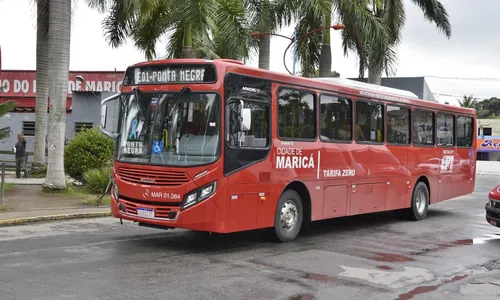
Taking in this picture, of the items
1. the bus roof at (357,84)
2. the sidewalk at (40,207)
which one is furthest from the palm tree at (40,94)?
the bus roof at (357,84)

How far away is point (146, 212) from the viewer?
374 inches

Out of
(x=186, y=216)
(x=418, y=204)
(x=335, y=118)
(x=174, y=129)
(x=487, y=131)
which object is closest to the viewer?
(x=186, y=216)

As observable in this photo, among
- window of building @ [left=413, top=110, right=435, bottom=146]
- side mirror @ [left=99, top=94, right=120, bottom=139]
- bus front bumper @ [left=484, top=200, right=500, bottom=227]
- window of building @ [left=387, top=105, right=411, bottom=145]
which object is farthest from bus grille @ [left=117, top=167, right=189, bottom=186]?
window of building @ [left=413, top=110, right=435, bottom=146]

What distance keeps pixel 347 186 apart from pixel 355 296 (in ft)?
17.6

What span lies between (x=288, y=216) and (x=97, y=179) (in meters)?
8.48

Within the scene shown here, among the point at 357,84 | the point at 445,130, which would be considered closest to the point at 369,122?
the point at 357,84

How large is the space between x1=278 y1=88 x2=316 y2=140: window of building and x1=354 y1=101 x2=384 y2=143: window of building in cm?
176

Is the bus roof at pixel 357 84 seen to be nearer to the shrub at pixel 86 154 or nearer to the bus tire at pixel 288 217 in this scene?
the bus tire at pixel 288 217

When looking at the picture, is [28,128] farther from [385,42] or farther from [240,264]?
[240,264]

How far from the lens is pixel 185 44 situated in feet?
66.0

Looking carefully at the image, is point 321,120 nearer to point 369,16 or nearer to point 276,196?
point 276,196

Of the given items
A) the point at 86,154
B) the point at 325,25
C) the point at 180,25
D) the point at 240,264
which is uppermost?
the point at 325,25

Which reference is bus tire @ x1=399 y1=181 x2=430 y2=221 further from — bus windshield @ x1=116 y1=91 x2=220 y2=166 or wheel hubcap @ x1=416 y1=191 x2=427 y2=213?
bus windshield @ x1=116 y1=91 x2=220 y2=166

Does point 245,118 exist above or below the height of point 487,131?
below
